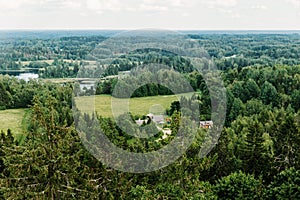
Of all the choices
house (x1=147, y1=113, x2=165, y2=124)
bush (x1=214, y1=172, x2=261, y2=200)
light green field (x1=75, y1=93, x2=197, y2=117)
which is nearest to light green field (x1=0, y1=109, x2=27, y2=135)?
light green field (x1=75, y1=93, x2=197, y2=117)

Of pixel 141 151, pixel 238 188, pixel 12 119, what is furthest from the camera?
pixel 12 119

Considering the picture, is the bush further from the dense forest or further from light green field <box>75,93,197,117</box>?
light green field <box>75,93,197,117</box>

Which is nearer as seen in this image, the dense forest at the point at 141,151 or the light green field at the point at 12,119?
the dense forest at the point at 141,151

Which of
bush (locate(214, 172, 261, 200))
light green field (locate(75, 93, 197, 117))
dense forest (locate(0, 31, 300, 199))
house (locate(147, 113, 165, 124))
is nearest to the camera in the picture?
dense forest (locate(0, 31, 300, 199))

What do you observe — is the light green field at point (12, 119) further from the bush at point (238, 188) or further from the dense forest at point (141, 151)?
the bush at point (238, 188)

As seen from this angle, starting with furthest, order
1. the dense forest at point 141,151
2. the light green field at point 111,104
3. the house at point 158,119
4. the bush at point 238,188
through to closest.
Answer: the house at point 158,119 < the light green field at point 111,104 < the bush at point 238,188 < the dense forest at point 141,151

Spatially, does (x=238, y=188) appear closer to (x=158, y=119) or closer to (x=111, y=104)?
(x=158, y=119)

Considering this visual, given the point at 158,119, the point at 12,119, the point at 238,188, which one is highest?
the point at 158,119

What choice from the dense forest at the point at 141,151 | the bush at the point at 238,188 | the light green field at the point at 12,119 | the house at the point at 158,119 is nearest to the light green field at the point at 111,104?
the dense forest at the point at 141,151

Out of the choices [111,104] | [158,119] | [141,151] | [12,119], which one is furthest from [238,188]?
[12,119]

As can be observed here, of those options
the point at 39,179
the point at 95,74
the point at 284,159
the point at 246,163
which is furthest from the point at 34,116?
the point at 284,159
